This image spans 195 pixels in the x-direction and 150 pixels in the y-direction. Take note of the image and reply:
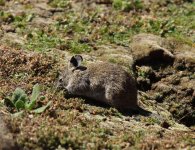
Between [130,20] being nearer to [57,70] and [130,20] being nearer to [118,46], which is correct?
[118,46]

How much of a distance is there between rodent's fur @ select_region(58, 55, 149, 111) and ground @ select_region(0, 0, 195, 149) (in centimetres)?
27

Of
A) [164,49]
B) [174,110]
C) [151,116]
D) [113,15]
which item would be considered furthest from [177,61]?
[113,15]

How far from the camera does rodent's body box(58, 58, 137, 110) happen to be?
1199cm

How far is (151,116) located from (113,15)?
24.2 ft

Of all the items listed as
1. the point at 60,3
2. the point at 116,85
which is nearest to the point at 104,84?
the point at 116,85

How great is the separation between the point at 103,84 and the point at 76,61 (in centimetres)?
110

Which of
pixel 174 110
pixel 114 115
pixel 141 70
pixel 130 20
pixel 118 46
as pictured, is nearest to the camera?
pixel 114 115

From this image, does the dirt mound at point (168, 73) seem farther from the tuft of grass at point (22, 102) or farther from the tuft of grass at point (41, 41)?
the tuft of grass at point (22, 102)

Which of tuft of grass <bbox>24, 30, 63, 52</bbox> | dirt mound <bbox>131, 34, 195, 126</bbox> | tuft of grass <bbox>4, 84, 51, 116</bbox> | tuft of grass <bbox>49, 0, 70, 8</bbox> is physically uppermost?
tuft of grass <bbox>49, 0, 70, 8</bbox>

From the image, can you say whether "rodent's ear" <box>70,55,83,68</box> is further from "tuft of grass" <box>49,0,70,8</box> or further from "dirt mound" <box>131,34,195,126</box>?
"tuft of grass" <box>49,0,70,8</box>

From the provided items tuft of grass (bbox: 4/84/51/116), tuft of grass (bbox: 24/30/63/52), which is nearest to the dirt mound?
tuft of grass (bbox: 24/30/63/52)

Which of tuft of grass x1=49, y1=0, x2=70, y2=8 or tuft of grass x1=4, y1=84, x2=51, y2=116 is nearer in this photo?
tuft of grass x1=4, y1=84, x2=51, y2=116

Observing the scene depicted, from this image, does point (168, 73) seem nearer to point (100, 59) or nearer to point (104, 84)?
point (100, 59)

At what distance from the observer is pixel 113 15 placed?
61.0 feet
